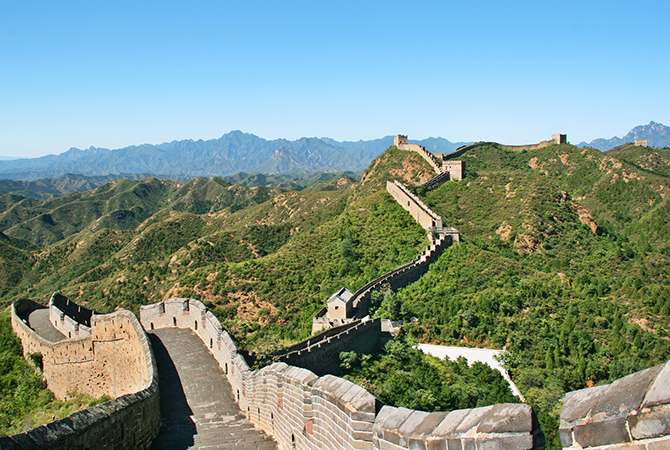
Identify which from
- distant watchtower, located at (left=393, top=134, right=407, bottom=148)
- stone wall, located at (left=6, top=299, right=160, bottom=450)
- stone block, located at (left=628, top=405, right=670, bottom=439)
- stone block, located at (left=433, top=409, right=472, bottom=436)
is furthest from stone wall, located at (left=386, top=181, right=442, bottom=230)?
stone block, located at (left=628, top=405, right=670, bottom=439)

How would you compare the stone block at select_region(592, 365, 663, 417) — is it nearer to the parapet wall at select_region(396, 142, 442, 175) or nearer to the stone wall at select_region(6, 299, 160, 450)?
the stone wall at select_region(6, 299, 160, 450)

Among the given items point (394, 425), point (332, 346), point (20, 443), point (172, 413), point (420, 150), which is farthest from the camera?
point (420, 150)

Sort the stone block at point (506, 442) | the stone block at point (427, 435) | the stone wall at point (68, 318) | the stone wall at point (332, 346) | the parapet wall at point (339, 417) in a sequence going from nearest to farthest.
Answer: the stone block at point (506, 442), the parapet wall at point (339, 417), the stone block at point (427, 435), the stone wall at point (332, 346), the stone wall at point (68, 318)

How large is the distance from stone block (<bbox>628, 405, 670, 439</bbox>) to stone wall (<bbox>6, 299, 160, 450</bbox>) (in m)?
7.01

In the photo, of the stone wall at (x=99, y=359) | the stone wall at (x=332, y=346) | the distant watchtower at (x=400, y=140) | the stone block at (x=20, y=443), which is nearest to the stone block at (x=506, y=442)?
the stone block at (x=20, y=443)

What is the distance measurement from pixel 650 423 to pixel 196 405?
1397 centimetres

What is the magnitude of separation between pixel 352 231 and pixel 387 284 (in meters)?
14.4

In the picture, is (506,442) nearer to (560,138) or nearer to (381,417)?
(381,417)

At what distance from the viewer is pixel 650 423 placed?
11.5 ft

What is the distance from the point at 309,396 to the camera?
8680 millimetres

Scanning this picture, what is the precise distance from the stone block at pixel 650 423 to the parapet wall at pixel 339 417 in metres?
0.95

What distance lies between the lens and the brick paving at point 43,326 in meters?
28.2

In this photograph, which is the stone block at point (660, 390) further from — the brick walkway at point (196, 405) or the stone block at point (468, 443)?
the brick walkway at point (196, 405)

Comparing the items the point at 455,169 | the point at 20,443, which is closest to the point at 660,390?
the point at 20,443
